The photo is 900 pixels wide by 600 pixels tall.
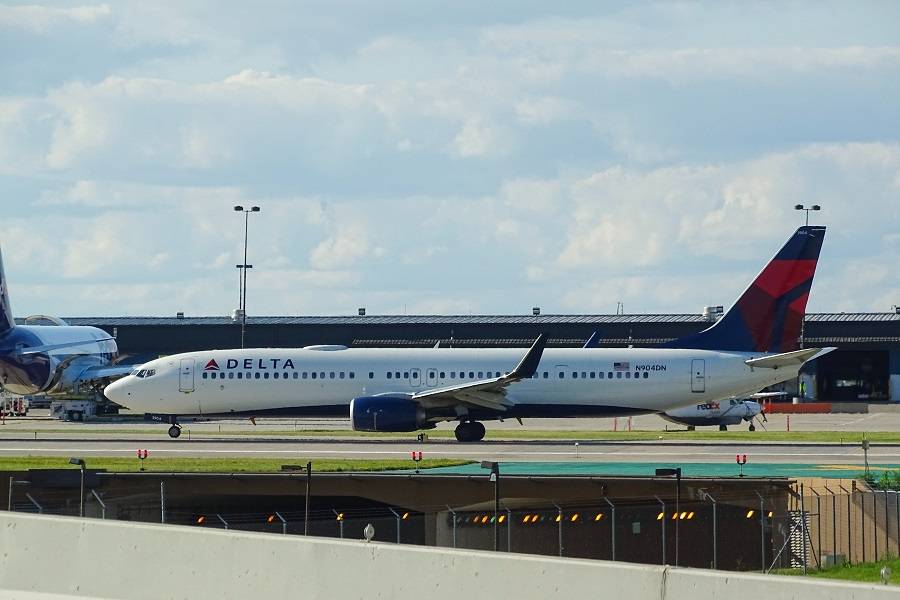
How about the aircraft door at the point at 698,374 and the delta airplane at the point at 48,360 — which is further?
the delta airplane at the point at 48,360

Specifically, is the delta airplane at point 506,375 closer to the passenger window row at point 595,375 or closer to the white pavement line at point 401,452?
the passenger window row at point 595,375

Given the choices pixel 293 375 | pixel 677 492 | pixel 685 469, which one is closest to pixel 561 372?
pixel 293 375

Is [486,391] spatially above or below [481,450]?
above

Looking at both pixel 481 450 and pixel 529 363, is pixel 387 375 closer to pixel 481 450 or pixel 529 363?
pixel 529 363

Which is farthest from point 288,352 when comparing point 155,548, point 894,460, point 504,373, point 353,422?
point 155,548

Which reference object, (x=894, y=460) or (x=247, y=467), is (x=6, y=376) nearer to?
(x=247, y=467)

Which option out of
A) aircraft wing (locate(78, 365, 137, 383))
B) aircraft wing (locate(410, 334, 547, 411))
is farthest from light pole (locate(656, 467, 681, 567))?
aircraft wing (locate(78, 365, 137, 383))

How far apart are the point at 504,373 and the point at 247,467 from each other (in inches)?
625

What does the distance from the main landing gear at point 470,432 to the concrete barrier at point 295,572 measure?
120 ft

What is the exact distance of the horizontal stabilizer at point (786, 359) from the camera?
47562 millimetres

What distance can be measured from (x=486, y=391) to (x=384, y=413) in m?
3.66

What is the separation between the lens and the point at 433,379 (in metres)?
50.7

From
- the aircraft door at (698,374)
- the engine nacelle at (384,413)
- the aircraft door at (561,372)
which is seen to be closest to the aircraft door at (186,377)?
the engine nacelle at (384,413)

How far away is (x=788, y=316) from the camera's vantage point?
1969 inches
